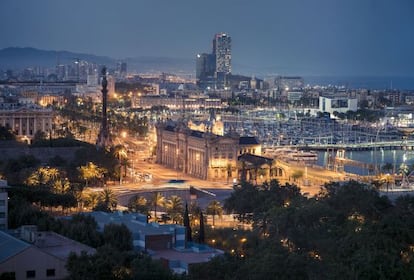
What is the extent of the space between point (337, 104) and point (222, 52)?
44.2 m

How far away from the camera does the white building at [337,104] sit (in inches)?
2506

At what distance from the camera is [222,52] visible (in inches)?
4232

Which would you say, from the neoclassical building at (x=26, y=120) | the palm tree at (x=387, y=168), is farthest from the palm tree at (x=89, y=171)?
the neoclassical building at (x=26, y=120)

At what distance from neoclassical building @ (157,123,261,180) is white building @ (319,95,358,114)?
36200mm


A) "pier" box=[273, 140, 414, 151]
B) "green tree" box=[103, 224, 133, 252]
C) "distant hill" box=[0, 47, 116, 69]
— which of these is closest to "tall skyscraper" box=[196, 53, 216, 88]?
"distant hill" box=[0, 47, 116, 69]

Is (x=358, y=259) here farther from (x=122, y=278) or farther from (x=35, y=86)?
(x=35, y=86)

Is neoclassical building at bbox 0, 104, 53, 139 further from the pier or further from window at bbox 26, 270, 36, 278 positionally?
window at bbox 26, 270, 36, 278

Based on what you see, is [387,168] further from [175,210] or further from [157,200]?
[175,210]

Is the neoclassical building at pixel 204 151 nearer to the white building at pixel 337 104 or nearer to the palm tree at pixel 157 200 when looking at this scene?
the palm tree at pixel 157 200

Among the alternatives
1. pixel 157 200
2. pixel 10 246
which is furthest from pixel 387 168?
pixel 10 246

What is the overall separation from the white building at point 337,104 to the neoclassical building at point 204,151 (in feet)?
119

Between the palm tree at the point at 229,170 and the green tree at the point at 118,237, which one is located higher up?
the green tree at the point at 118,237

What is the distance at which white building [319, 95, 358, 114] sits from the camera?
63656 mm

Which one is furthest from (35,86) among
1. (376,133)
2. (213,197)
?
(213,197)
